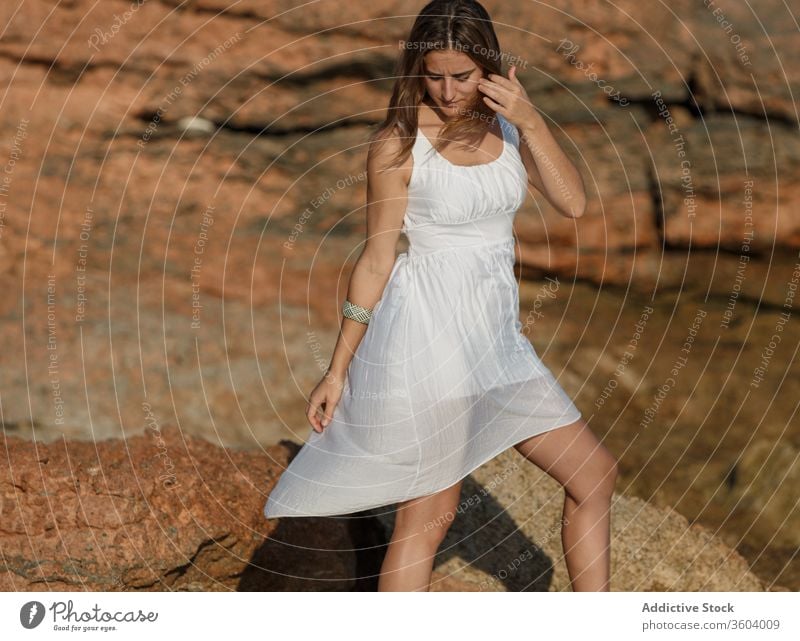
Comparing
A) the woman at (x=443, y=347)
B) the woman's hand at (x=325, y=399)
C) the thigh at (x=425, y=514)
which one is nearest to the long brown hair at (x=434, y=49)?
the woman at (x=443, y=347)

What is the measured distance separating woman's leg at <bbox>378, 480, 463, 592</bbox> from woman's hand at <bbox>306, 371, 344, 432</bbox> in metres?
0.39

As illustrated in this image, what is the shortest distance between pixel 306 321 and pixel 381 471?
2.91 metres

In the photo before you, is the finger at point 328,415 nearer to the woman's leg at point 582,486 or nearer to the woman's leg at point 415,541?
the woman's leg at point 415,541

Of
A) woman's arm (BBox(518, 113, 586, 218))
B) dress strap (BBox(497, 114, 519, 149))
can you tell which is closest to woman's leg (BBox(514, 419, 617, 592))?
woman's arm (BBox(518, 113, 586, 218))

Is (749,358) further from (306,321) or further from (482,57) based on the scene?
(482,57)

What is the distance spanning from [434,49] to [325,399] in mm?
1202

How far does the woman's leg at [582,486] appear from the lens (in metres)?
3.74

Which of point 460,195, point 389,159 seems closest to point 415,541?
point 460,195

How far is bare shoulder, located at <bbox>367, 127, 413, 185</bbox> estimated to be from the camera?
359 centimetres

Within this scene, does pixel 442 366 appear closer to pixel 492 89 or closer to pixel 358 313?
pixel 358 313

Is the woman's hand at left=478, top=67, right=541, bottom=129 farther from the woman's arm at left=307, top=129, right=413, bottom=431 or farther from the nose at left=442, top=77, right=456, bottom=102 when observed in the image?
the woman's arm at left=307, top=129, right=413, bottom=431

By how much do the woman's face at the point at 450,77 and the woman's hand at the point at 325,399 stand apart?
96 centimetres

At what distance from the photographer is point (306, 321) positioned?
21.9 feet

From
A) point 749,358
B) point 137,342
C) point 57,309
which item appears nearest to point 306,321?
point 137,342
